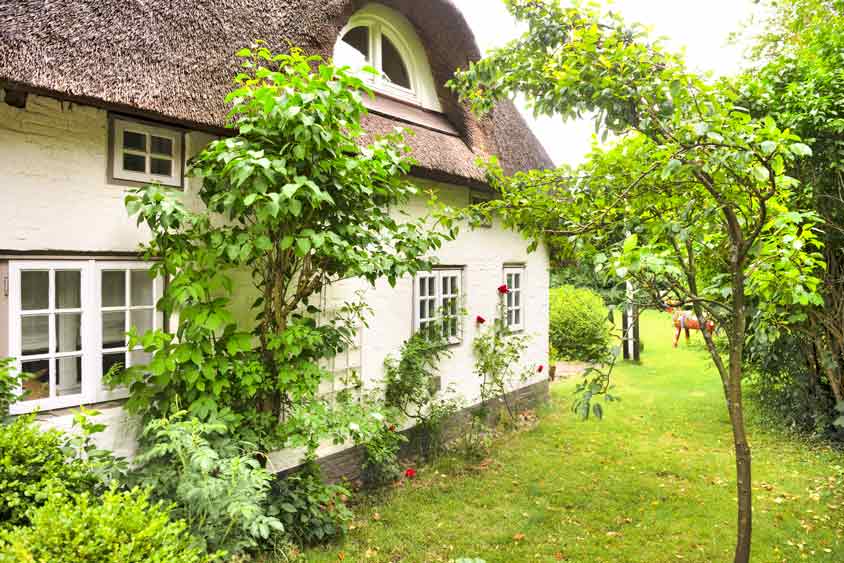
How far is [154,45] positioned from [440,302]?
4.38 metres

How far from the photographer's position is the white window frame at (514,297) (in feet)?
28.2

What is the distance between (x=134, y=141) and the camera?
4070 mm

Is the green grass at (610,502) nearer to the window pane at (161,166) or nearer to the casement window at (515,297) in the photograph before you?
the casement window at (515,297)

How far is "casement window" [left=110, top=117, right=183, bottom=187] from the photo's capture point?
393 cm

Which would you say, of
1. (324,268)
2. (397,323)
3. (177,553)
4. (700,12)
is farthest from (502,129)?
(700,12)

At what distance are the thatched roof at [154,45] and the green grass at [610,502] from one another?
142 inches

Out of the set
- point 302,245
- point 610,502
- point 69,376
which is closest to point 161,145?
point 302,245

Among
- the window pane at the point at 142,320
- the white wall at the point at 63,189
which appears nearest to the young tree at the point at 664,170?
the white wall at the point at 63,189

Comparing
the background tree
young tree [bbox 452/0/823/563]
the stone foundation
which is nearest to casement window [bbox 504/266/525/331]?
the stone foundation

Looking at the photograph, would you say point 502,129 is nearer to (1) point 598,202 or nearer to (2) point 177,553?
(1) point 598,202

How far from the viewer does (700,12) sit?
47.1 ft

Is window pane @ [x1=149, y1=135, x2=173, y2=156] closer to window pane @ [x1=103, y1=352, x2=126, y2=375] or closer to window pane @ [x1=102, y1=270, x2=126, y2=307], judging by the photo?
window pane @ [x1=102, y1=270, x2=126, y2=307]

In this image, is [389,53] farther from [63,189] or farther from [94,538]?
[94,538]

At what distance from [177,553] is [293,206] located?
2.02 meters
